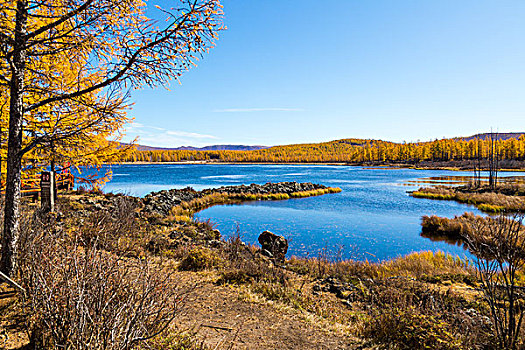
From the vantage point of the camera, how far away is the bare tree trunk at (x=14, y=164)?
4.54m

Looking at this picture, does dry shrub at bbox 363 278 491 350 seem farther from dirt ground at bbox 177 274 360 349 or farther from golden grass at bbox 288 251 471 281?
golden grass at bbox 288 251 471 281

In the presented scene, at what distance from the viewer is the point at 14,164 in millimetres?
4570

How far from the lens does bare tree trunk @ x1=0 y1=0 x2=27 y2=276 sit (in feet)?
14.9

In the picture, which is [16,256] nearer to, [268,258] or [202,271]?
[202,271]

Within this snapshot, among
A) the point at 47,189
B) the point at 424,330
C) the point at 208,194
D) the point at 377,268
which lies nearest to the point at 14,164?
the point at 424,330

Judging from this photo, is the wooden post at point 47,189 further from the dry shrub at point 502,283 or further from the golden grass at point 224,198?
the dry shrub at point 502,283

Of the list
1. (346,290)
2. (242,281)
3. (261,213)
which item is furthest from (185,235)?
(261,213)

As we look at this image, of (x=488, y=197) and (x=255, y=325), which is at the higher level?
(x=255, y=325)

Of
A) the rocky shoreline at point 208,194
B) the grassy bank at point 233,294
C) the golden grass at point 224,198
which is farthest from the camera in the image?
the golden grass at point 224,198

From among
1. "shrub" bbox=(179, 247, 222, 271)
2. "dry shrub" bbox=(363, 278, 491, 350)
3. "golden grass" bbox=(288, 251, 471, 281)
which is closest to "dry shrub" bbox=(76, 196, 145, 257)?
"shrub" bbox=(179, 247, 222, 271)

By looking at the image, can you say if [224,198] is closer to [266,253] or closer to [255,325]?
[266,253]

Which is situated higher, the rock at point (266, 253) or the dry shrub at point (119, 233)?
the dry shrub at point (119, 233)

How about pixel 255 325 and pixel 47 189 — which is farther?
pixel 47 189

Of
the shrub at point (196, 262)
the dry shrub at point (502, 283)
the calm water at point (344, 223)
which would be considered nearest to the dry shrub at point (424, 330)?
the dry shrub at point (502, 283)
